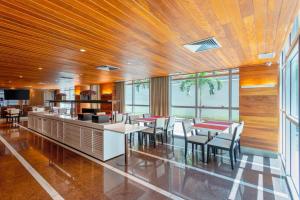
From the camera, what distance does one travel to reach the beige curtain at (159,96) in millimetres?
7054

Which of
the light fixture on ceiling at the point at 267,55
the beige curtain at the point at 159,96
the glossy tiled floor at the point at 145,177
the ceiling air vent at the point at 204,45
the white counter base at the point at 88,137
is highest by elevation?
the ceiling air vent at the point at 204,45

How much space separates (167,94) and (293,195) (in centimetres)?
503

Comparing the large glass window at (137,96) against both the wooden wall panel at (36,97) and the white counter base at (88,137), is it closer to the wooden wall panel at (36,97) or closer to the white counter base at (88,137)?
the white counter base at (88,137)

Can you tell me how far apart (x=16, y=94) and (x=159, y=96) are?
1356 cm

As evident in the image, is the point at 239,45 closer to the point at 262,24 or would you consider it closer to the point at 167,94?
the point at 262,24

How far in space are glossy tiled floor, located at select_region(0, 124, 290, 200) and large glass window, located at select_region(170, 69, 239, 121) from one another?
2.02 meters

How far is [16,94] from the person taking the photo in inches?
544

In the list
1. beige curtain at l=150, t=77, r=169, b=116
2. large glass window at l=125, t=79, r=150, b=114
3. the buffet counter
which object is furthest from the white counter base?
large glass window at l=125, t=79, r=150, b=114

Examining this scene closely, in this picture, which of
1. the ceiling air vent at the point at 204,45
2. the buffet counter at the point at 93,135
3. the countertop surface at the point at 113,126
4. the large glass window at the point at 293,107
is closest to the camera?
the large glass window at the point at 293,107

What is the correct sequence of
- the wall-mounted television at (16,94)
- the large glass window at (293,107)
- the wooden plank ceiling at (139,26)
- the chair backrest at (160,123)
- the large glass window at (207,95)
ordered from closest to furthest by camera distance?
the wooden plank ceiling at (139,26) < the large glass window at (293,107) < the chair backrest at (160,123) < the large glass window at (207,95) < the wall-mounted television at (16,94)

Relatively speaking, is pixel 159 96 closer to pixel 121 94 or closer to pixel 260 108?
pixel 121 94

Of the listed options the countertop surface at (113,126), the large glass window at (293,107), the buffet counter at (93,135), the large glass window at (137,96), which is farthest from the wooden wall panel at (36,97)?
the large glass window at (293,107)

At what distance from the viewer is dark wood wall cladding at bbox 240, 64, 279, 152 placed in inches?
174

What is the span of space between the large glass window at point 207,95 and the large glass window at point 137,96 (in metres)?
1.64
